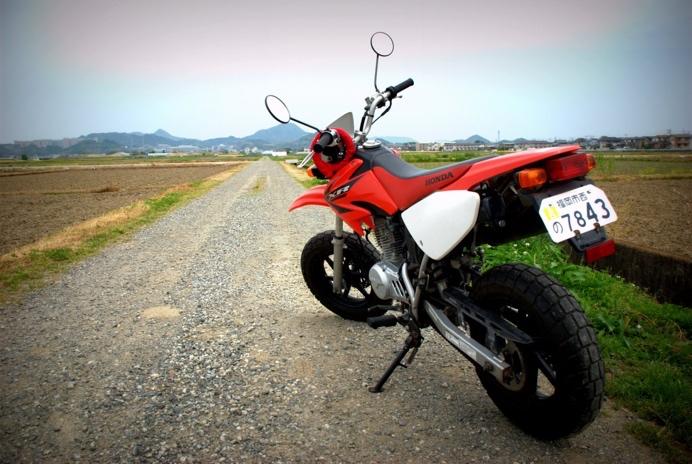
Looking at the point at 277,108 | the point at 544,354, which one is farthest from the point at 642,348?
the point at 277,108

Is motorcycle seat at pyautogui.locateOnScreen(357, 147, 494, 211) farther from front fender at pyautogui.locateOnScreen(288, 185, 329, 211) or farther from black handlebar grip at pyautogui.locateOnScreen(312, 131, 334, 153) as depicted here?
front fender at pyautogui.locateOnScreen(288, 185, 329, 211)

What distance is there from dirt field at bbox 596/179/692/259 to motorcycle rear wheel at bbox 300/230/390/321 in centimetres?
439

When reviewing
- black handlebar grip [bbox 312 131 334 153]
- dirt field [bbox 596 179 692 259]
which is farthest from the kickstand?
dirt field [bbox 596 179 692 259]

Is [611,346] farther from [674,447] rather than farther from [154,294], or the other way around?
[154,294]

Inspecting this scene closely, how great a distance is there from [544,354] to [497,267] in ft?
1.74

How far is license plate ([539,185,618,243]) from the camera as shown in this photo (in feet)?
6.57

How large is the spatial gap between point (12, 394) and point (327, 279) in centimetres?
273

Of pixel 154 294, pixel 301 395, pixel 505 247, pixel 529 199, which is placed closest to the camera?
pixel 529 199

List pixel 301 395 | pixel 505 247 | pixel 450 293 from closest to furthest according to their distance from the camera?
pixel 450 293 < pixel 301 395 < pixel 505 247

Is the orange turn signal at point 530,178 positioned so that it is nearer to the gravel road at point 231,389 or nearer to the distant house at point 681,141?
the gravel road at point 231,389

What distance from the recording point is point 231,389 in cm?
302

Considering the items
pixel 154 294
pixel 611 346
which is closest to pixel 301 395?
pixel 611 346

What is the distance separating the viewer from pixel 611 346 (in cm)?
336

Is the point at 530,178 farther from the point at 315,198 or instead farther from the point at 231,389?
the point at 231,389
